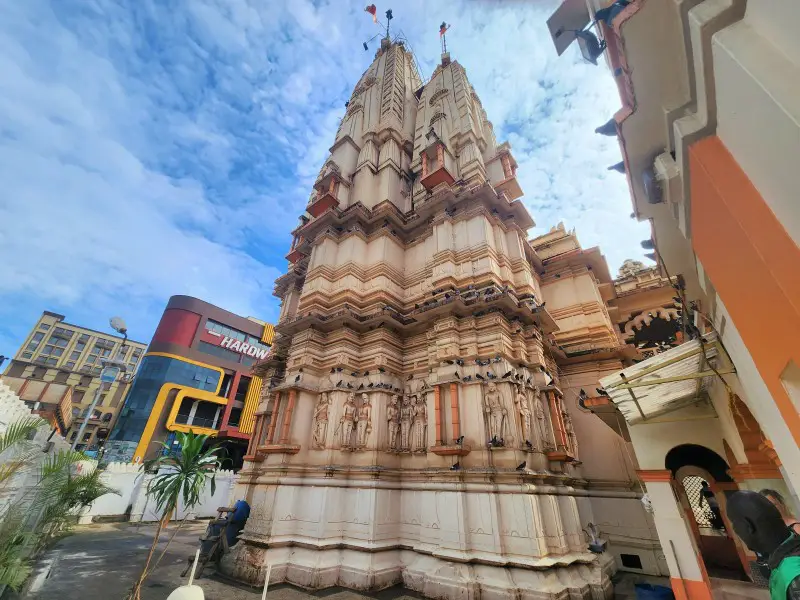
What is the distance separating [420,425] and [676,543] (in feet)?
18.8

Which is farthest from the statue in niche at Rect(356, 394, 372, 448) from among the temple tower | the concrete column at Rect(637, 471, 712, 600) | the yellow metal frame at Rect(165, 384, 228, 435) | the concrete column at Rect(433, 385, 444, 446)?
the yellow metal frame at Rect(165, 384, 228, 435)

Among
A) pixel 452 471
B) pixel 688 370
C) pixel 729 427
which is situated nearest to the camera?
pixel 688 370

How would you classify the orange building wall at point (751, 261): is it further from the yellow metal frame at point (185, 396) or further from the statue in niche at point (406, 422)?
the yellow metal frame at point (185, 396)

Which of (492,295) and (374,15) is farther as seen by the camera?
(374,15)

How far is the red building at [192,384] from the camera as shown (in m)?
31.4

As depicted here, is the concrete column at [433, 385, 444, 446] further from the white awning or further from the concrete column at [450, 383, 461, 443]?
the white awning

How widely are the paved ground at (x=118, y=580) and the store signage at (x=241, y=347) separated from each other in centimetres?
2965

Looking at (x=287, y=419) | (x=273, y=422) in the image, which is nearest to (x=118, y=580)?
(x=273, y=422)

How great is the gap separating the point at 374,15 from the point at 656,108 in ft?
102

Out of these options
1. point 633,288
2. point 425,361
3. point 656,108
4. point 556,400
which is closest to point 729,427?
point 556,400

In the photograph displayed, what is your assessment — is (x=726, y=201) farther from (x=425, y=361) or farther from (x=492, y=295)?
(x=425, y=361)

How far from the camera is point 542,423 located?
939 cm

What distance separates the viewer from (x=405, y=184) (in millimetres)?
17047

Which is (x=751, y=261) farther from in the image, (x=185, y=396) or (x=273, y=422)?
(x=185, y=396)
